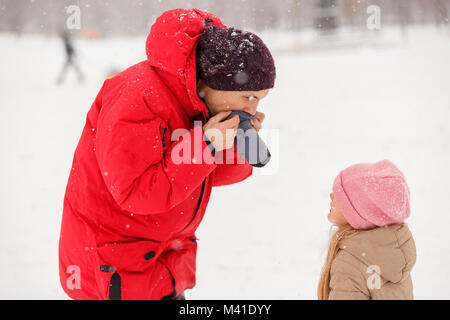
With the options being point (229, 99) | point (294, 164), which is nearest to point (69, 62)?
point (294, 164)

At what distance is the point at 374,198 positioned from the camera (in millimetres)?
1562

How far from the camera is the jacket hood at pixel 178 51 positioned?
1236mm

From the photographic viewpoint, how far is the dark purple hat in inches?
49.2

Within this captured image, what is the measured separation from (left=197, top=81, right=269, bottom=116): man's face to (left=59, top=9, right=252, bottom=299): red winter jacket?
0.05 metres

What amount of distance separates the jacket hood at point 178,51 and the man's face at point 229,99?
0.04 meters

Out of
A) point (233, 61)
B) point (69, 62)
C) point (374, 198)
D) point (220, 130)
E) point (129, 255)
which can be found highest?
point (69, 62)

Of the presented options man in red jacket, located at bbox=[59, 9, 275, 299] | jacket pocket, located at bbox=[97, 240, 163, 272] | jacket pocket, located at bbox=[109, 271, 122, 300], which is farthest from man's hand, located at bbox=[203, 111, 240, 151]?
jacket pocket, located at bbox=[109, 271, 122, 300]

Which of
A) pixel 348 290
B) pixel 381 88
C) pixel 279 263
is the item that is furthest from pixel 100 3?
pixel 381 88

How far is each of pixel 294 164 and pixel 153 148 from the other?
3.37 m

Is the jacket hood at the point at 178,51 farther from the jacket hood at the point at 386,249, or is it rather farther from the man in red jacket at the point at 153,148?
the jacket hood at the point at 386,249

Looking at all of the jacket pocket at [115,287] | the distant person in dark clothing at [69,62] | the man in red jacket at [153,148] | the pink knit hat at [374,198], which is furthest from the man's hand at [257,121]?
the distant person in dark clothing at [69,62]

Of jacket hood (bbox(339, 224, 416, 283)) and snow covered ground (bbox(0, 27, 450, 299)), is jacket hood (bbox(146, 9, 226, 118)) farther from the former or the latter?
snow covered ground (bbox(0, 27, 450, 299))

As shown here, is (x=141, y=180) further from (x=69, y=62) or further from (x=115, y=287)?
(x=69, y=62)
